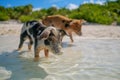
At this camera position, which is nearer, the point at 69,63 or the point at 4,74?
the point at 4,74

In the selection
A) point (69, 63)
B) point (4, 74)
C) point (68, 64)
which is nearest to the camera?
point (4, 74)

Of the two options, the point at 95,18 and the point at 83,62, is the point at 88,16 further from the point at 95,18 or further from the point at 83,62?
the point at 83,62

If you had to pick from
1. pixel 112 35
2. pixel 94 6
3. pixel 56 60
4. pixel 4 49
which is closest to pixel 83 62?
pixel 56 60

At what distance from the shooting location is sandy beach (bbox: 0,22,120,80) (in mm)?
5620

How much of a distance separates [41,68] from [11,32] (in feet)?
20.9

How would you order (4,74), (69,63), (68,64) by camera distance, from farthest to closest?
1. (69,63)
2. (68,64)
3. (4,74)

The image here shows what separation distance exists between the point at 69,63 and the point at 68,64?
0.35ft

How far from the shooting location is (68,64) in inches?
259

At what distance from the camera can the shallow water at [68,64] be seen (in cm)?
561

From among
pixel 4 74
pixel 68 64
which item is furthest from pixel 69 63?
pixel 4 74

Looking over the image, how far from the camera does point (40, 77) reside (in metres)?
5.52

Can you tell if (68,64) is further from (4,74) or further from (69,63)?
(4,74)

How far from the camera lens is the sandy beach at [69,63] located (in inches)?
221

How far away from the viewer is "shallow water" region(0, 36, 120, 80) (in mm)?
5613
